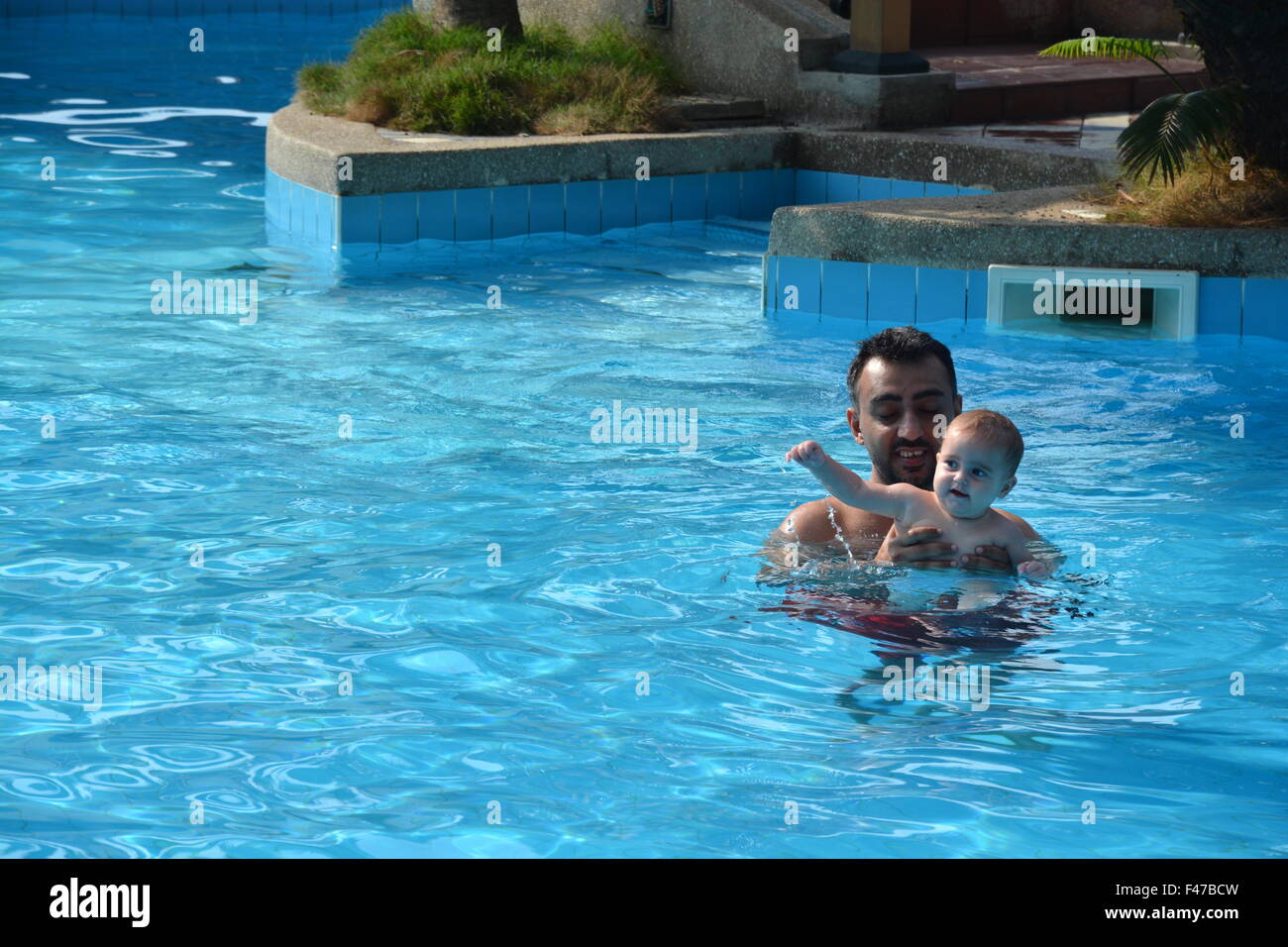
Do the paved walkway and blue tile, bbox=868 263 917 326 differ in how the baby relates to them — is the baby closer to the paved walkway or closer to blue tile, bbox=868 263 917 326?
blue tile, bbox=868 263 917 326

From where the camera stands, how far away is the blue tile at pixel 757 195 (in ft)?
39.8

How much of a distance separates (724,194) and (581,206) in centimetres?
119

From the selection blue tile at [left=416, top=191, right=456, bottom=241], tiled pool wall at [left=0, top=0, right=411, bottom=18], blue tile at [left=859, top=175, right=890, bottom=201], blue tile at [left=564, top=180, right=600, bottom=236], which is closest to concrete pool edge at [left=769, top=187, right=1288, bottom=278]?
blue tile at [left=859, top=175, right=890, bottom=201]

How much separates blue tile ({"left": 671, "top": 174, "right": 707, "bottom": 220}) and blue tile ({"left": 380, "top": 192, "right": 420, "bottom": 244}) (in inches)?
74.8

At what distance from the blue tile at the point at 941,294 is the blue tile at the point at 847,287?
33cm

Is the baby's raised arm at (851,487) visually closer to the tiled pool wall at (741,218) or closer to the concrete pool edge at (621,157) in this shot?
the tiled pool wall at (741,218)

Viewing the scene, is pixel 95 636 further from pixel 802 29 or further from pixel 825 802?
pixel 802 29

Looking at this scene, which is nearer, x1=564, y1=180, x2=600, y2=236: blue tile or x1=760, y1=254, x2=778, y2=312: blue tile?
x1=760, y1=254, x2=778, y2=312: blue tile

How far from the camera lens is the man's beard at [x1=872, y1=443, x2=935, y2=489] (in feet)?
16.0

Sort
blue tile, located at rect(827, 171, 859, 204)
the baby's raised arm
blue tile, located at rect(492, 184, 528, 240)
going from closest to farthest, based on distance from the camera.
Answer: the baby's raised arm
blue tile, located at rect(492, 184, 528, 240)
blue tile, located at rect(827, 171, 859, 204)

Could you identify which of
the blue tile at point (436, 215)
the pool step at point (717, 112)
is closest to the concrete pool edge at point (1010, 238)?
the blue tile at point (436, 215)

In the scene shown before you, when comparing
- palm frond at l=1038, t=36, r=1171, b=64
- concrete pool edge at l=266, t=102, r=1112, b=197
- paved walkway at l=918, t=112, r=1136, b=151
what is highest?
palm frond at l=1038, t=36, r=1171, b=64

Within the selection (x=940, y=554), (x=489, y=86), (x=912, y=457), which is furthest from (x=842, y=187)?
(x=940, y=554)
